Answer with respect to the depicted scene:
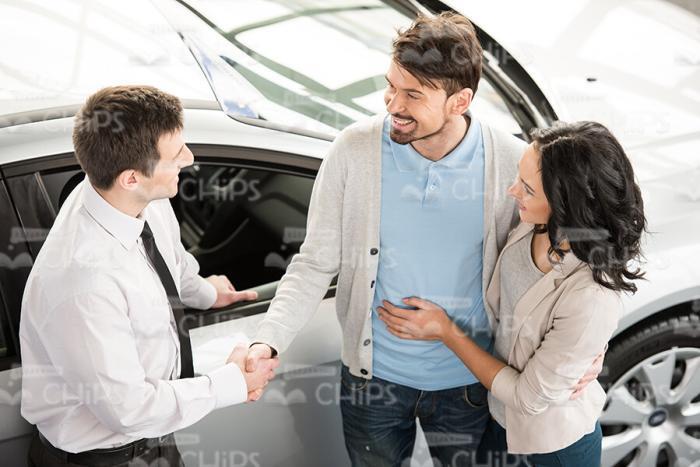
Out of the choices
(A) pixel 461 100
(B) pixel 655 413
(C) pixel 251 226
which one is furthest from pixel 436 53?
(B) pixel 655 413

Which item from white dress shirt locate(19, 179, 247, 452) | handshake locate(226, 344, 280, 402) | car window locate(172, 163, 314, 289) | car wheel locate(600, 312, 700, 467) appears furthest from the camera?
car window locate(172, 163, 314, 289)

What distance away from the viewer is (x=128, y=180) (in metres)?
1.73

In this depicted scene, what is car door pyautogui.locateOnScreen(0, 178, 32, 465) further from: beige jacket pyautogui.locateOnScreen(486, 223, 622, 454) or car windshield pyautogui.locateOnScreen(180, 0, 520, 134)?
beige jacket pyautogui.locateOnScreen(486, 223, 622, 454)

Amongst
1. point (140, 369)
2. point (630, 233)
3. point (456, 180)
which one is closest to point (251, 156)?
→ point (456, 180)

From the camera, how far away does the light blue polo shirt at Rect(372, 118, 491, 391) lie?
78.0 inches

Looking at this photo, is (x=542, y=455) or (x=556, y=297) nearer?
(x=556, y=297)

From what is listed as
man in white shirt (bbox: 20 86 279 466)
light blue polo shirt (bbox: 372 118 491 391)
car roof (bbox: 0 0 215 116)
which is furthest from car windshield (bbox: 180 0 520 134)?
man in white shirt (bbox: 20 86 279 466)

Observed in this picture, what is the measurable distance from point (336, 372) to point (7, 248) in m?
0.91

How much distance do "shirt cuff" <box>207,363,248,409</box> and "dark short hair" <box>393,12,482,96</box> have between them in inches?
31.1

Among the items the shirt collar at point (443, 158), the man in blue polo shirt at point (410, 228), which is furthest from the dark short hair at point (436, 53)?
the shirt collar at point (443, 158)

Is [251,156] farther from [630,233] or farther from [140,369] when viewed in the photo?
[630,233]

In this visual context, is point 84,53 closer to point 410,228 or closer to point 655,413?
point 410,228

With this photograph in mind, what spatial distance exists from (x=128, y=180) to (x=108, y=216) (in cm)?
9

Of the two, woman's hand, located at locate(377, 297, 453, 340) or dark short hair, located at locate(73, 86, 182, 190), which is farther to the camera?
woman's hand, located at locate(377, 297, 453, 340)
